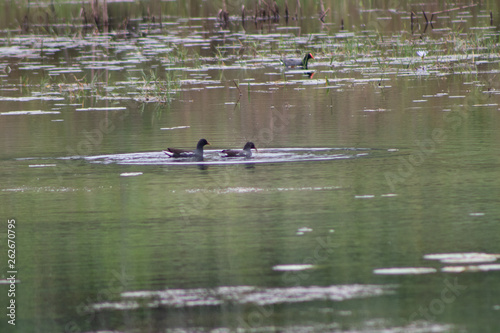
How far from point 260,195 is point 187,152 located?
10.8 feet

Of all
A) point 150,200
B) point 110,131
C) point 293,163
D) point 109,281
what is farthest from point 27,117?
point 109,281

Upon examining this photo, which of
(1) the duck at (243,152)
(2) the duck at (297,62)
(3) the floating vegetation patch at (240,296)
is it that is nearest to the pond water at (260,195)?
(3) the floating vegetation patch at (240,296)

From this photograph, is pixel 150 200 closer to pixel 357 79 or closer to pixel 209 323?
pixel 209 323

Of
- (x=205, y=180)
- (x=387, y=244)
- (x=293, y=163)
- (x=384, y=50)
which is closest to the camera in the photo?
(x=387, y=244)

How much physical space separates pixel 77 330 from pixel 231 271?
5.44 feet

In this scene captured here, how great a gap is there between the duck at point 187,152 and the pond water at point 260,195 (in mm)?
112

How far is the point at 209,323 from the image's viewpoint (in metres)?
7.44

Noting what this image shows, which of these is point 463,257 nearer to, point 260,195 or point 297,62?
point 260,195

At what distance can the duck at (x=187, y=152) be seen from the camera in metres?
15.0

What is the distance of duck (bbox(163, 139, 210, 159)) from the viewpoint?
49.2ft

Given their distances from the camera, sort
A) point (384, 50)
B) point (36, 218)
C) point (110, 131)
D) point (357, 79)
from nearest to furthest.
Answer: point (36, 218), point (110, 131), point (357, 79), point (384, 50)

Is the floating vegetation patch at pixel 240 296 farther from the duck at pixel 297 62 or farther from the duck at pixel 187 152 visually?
the duck at pixel 297 62

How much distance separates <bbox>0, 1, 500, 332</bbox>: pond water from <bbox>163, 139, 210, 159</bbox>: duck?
112mm

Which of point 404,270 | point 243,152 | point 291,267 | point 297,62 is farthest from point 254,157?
point 297,62
